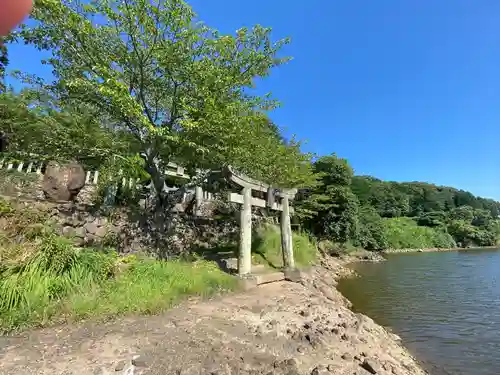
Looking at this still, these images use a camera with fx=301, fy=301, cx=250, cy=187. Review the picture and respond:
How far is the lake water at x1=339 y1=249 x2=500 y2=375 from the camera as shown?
19.3ft

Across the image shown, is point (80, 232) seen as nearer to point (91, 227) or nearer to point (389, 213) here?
point (91, 227)

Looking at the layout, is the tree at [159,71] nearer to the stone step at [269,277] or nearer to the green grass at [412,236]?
the stone step at [269,277]

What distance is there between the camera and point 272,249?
11.3 m

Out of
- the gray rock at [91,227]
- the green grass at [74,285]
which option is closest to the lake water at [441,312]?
the green grass at [74,285]

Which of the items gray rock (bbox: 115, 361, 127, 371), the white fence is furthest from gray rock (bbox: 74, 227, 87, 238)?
gray rock (bbox: 115, 361, 127, 371)

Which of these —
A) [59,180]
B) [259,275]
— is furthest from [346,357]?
[59,180]

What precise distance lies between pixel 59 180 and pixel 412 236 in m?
37.3

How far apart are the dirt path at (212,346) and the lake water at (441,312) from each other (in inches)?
46.3

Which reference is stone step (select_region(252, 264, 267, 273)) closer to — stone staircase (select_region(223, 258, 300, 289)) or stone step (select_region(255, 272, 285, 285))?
stone staircase (select_region(223, 258, 300, 289))

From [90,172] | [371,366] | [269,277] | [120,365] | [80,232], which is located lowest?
[371,366]

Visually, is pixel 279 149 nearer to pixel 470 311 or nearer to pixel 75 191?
pixel 75 191

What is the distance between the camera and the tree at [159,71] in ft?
19.4

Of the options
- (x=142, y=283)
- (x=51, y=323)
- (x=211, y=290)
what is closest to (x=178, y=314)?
(x=142, y=283)

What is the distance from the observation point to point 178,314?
15.9ft
